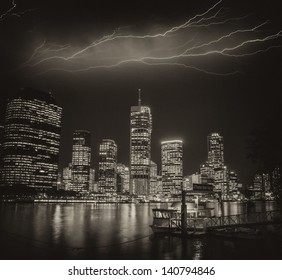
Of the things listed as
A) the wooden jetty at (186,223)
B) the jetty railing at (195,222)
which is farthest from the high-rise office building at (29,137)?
the wooden jetty at (186,223)

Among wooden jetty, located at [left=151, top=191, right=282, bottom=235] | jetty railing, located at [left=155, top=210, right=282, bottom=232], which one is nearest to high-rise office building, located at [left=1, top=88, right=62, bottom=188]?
jetty railing, located at [left=155, top=210, right=282, bottom=232]

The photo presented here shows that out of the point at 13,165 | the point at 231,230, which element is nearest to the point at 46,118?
the point at 13,165

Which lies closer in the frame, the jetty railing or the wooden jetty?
the wooden jetty

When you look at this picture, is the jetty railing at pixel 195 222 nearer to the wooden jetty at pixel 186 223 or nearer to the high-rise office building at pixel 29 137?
the wooden jetty at pixel 186 223

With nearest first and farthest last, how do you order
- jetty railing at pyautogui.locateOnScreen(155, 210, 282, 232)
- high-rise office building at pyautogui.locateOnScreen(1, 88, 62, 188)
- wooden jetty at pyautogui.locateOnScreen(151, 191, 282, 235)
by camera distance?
wooden jetty at pyautogui.locateOnScreen(151, 191, 282, 235) → jetty railing at pyautogui.locateOnScreen(155, 210, 282, 232) → high-rise office building at pyautogui.locateOnScreen(1, 88, 62, 188)

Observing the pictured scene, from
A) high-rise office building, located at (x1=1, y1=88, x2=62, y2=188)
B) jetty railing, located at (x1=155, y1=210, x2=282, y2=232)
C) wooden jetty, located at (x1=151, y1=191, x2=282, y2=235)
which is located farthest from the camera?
high-rise office building, located at (x1=1, y1=88, x2=62, y2=188)

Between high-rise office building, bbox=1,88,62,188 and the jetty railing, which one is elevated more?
high-rise office building, bbox=1,88,62,188

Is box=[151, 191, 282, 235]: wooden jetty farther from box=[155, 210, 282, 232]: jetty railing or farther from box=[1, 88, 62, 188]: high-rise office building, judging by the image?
box=[1, 88, 62, 188]: high-rise office building

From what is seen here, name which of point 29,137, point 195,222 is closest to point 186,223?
point 195,222
